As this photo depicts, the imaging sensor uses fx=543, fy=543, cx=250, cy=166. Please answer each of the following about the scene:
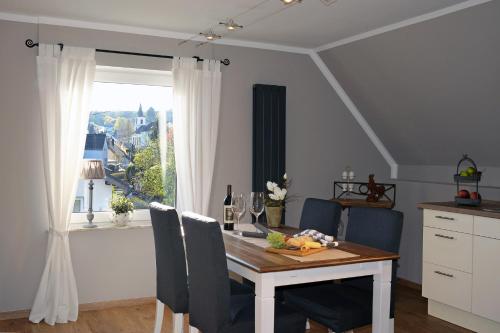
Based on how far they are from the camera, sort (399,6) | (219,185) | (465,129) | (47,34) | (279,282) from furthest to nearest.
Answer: (219,185) < (465,129) < (47,34) < (399,6) < (279,282)

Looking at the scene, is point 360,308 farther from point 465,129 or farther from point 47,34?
point 47,34

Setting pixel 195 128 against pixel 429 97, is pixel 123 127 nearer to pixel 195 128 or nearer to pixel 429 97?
pixel 195 128

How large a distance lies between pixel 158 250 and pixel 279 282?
3.34 feet

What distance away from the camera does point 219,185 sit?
498 cm

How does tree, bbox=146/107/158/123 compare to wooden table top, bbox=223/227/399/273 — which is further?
tree, bbox=146/107/158/123

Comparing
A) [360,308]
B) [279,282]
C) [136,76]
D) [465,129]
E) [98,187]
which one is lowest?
[360,308]

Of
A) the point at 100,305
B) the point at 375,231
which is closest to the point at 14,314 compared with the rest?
the point at 100,305

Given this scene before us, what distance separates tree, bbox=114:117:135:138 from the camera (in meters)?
4.78

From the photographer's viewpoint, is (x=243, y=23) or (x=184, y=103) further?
(x=184, y=103)

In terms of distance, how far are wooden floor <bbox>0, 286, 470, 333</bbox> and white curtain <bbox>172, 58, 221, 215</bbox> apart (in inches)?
38.6

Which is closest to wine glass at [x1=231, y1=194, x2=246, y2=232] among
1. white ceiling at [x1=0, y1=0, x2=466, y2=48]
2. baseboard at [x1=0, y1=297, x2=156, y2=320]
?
white ceiling at [x1=0, y1=0, x2=466, y2=48]

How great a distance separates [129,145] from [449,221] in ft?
9.07

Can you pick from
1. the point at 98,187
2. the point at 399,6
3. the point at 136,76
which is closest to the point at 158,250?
the point at 98,187

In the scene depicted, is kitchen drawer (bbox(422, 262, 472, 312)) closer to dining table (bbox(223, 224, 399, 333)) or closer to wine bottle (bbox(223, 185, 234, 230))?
dining table (bbox(223, 224, 399, 333))
